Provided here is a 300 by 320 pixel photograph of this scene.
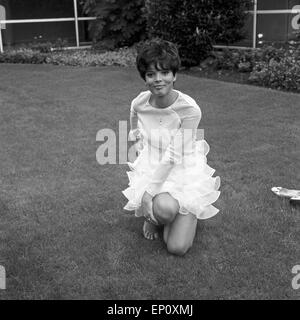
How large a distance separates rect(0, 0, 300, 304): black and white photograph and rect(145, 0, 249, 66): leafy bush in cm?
122

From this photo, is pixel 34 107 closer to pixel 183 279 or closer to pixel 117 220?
pixel 117 220

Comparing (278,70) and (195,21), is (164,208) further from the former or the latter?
(195,21)

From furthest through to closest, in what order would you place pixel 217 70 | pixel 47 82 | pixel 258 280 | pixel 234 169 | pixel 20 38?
pixel 20 38, pixel 217 70, pixel 47 82, pixel 234 169, pixel 258 280

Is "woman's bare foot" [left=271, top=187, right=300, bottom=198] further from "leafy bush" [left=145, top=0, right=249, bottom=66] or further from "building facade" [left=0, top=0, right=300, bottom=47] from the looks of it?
"building facade" [left=0, top=0, right=300, bottom=47]

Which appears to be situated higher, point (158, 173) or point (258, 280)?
point (158, 173)

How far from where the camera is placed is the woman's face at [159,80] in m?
3.04

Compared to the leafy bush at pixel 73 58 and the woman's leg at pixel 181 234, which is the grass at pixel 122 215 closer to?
the woman's leg at pixel 181 234

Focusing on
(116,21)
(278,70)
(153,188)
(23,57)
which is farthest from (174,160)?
(116,21)

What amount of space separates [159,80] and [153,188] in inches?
27.6

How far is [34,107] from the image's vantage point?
7.14 meters

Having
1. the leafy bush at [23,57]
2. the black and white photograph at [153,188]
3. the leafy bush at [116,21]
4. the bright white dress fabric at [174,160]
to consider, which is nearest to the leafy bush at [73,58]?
the leafy bush at [23,57]

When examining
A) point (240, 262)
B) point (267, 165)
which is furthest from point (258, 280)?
point (267, 165)

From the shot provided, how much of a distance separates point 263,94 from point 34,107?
3445mm

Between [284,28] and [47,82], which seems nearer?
[47,82]
